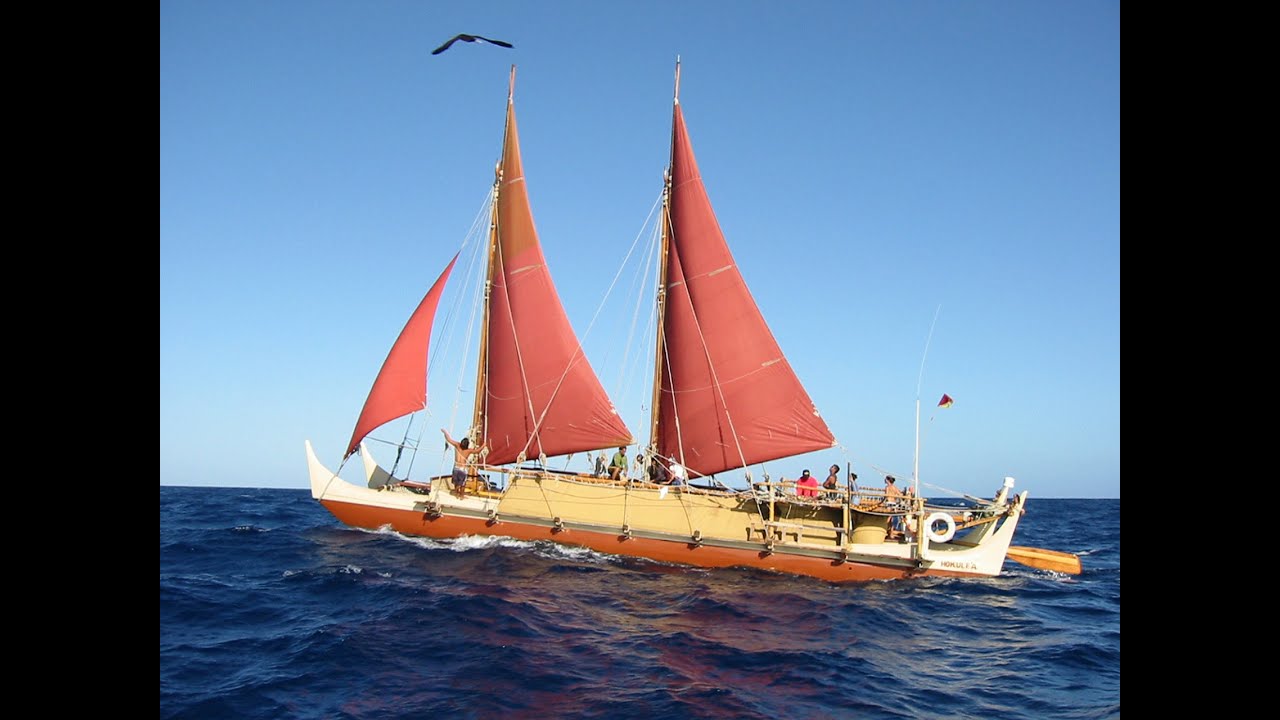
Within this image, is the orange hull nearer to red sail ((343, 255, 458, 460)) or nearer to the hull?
the hull

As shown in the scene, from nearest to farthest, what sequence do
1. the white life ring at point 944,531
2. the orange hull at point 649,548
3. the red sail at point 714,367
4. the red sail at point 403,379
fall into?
the white life ring at point 944,531, the orange hull at point 649,548, the red sail at point 714,367, the red sail at point 403,379

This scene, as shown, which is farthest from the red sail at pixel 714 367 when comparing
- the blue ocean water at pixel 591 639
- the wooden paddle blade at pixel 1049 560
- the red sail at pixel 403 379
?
the red sail at pixel 403 379

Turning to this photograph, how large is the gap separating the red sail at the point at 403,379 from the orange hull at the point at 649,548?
2.75 meters

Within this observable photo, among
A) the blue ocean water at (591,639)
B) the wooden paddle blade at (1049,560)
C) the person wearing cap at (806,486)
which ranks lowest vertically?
the wooden paddle blade at (1049,560)

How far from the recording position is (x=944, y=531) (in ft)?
68.6

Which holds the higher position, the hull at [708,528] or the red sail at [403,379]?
the red sail at [403,379]

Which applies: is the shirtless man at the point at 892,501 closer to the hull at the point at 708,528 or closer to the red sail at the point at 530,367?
the hull at the point at 708,528

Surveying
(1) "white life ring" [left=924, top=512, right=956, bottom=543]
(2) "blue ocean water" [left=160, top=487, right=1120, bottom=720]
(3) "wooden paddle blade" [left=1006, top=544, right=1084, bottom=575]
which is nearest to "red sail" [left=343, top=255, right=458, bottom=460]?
(2) "blue ocean water" [left=160, top=487, right=1120, bottom=720]

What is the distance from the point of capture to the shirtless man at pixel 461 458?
23.5 metres

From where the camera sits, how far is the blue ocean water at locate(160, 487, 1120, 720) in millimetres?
9719

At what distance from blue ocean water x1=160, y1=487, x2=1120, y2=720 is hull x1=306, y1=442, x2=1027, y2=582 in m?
0.60

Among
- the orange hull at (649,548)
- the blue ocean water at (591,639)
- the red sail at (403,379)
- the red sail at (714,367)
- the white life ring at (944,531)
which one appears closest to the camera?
the blue ocean water at (591,639)

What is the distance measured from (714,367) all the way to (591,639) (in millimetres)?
11915
